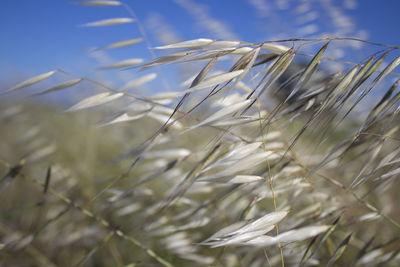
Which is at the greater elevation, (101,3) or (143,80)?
(101,3)

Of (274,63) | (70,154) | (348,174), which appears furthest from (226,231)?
(70,154)

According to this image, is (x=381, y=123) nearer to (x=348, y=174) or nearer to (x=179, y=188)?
(x=179, y=188)

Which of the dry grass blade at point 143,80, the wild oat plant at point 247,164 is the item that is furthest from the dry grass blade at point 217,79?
the dry grass blade at point 143,80

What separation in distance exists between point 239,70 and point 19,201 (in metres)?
1.38

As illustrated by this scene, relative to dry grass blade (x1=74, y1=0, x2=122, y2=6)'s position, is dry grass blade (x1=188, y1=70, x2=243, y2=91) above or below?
below

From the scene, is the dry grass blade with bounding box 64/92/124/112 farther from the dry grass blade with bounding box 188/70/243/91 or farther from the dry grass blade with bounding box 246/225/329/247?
the dry grass blade with bounding box 246/225/329/247

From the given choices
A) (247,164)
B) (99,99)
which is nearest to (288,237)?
(247,164)

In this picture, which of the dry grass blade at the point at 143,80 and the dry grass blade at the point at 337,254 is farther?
the dry grass blade at the point at 143,80

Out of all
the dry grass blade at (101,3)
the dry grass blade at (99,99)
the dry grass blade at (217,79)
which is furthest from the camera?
the dry grass blade at (101,3)

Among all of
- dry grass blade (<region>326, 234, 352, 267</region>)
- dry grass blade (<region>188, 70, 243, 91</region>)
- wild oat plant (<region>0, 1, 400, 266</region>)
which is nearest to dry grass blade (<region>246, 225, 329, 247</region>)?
wild oat plant (<region>0, 1, 400, 266</region>)

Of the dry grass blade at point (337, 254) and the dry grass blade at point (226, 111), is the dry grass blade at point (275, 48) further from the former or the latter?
the dry grass blade at point (337, 254)

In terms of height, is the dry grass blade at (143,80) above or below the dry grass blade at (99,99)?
above

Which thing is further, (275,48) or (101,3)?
(101,3)

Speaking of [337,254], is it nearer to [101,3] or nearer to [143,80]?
[143,80]
